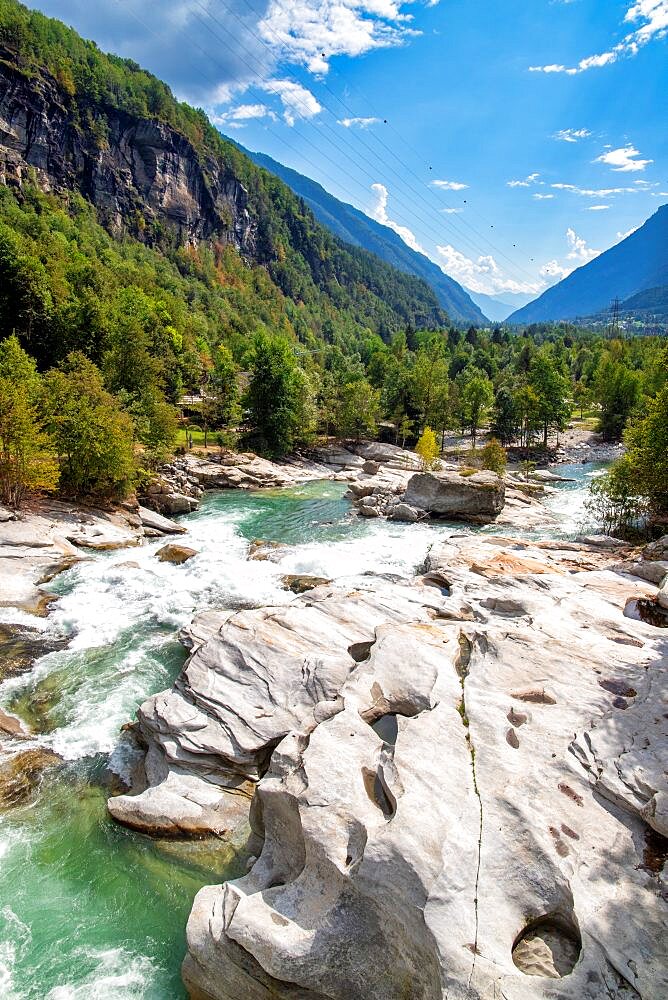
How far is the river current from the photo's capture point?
32.3 feet

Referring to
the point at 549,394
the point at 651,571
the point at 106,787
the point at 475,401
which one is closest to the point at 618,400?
the point at 549,394

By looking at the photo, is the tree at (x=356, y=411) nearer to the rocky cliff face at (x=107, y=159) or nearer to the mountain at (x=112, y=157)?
the mountain at (x=112, y=157)

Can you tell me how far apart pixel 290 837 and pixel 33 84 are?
7932 inches

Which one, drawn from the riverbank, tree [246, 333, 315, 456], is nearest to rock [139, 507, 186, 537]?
the riverbank

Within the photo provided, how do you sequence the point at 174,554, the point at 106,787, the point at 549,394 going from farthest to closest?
the point at 549,394
the point at 174,554
the point at 106,787

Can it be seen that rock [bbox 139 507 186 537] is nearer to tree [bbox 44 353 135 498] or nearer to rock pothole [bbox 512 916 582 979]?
tree [bbox 44 353 135 498]

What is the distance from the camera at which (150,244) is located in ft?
561

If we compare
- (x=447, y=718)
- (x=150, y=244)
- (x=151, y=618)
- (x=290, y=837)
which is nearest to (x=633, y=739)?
(x=447, y=718)

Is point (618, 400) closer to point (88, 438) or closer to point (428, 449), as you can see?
point (428, 449)

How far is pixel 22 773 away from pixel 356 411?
216 ft

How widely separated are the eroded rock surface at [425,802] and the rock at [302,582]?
755 cm

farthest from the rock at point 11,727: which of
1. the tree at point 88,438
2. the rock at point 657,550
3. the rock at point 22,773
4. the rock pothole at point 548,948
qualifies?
the rock at point 657,550

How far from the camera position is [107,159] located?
542ft

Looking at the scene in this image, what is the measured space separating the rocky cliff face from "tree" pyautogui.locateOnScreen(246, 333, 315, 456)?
357ft
